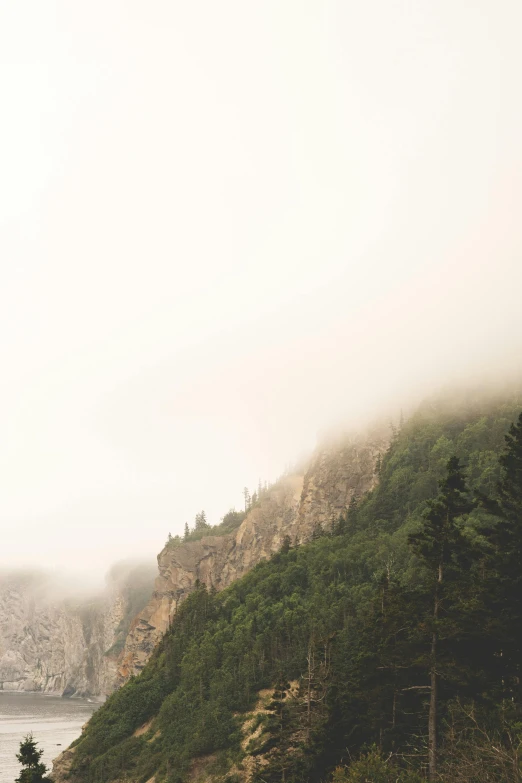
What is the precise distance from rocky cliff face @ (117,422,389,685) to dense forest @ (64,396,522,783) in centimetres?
1849

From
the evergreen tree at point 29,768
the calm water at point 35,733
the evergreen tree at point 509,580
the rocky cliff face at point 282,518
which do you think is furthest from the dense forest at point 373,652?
the calm water at point 35,733

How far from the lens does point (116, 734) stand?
85.2m

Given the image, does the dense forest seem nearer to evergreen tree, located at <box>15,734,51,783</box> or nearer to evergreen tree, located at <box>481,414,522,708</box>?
evergreen tree, located at <box>481,414,522,708</box>

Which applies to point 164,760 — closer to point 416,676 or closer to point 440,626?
point 416,676

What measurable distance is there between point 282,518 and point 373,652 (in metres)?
145

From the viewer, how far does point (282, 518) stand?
179750 mm

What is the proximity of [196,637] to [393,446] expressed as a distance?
65.8 m

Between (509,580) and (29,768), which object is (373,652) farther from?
(29,768)

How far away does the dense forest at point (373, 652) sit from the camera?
23125 millimetres

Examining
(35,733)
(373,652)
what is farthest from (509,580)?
(35,733)

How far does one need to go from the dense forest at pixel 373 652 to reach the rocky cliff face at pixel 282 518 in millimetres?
18488

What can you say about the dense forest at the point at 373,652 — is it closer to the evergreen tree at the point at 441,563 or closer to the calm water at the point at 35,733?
the evergreen tree at the point at 441,563

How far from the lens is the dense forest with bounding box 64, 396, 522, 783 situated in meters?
23.1

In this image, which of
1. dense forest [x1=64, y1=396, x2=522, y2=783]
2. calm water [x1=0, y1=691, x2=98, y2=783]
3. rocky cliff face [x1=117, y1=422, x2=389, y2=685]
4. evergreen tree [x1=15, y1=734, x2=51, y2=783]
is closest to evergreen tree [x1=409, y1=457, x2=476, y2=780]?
dense forest [x1=64, y1=396, x2=522, y2=783]
